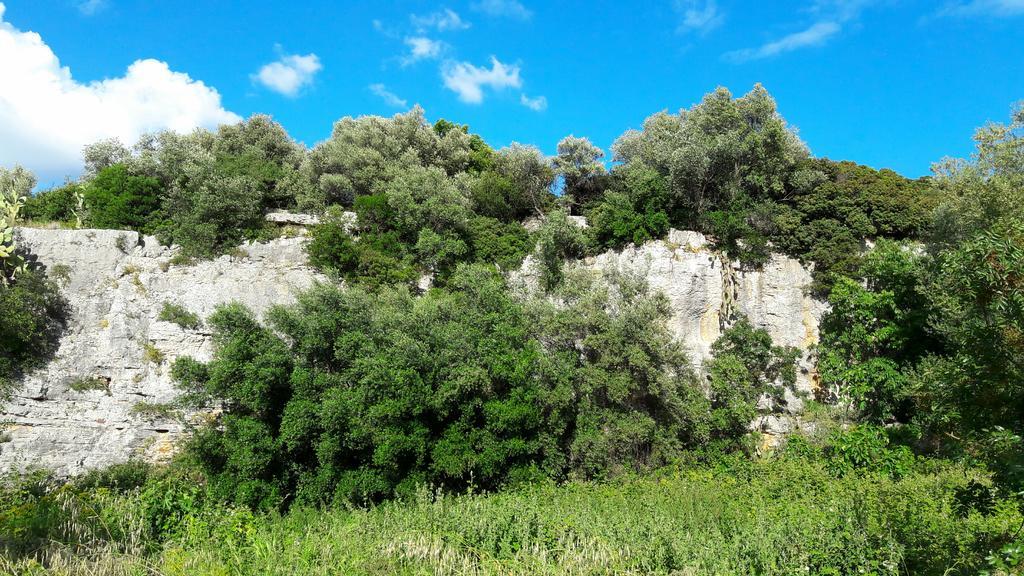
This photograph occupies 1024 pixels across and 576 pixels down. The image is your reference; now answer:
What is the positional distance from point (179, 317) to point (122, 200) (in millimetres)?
7768

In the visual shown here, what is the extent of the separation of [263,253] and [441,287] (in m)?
8.27

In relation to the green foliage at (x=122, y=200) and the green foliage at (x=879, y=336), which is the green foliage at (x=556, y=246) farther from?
the green foliage at (x=122, y=200)

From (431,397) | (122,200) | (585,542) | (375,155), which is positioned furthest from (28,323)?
(585,542)

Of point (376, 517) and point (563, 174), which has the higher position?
point (563, 174)

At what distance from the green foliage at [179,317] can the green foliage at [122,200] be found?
5.55 meters

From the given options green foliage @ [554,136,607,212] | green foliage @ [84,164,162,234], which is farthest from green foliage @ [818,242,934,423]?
green foliage @ [84,164,162,234]

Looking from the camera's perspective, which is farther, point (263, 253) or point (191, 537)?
point (263, 253)

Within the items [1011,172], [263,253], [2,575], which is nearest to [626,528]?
[2,575]

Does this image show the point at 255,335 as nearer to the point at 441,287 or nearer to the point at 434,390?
the point at 434,390

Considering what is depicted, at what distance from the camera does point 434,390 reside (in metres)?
15.6

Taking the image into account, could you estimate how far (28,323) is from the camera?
1881 centimetres

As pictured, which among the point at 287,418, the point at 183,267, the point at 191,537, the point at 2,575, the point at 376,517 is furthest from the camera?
the point at 183,267

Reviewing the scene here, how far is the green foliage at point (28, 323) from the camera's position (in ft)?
60.5

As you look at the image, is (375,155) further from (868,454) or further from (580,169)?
(868,454)
